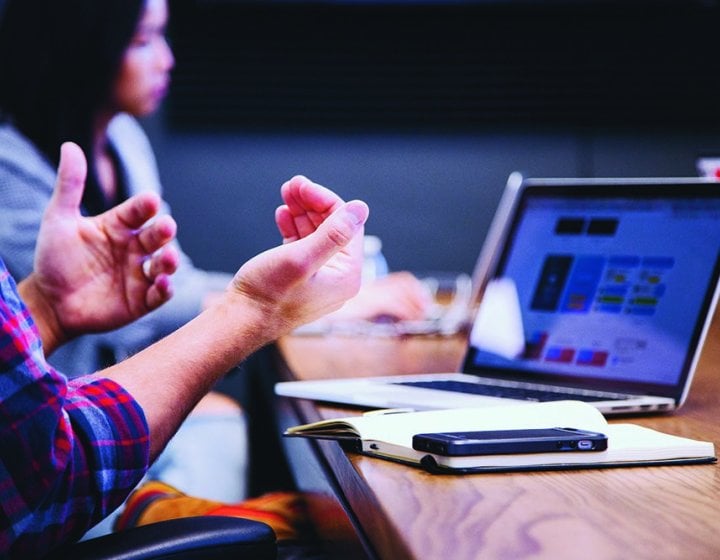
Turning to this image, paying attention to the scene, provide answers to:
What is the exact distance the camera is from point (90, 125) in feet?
7.78

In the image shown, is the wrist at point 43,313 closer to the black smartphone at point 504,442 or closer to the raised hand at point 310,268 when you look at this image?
the raised hand at point 310,268

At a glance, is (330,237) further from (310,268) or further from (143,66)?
(143,66)

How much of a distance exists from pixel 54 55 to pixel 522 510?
1913 mm

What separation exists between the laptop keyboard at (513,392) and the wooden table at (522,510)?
0.42ft

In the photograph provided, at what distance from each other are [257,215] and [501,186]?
0.95m

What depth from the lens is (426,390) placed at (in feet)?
4.03

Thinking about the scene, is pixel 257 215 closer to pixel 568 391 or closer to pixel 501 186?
pixel 501 186

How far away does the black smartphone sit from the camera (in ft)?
2.60

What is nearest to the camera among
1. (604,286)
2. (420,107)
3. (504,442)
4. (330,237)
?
(504,442)

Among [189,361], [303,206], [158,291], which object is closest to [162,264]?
[158,291]

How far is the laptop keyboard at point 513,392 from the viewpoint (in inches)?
45.9

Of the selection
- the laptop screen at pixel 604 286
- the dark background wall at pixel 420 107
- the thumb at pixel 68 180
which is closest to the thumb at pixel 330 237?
the laptop screen at pixel 604 286

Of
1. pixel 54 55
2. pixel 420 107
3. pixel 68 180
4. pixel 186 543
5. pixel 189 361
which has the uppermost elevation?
pixel 420 107

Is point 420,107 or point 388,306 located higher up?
point 420,107
